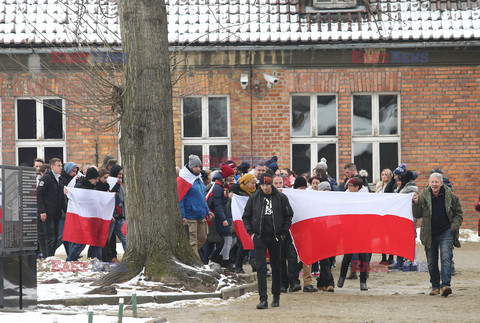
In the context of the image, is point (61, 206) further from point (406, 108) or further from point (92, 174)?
point (406, 108)

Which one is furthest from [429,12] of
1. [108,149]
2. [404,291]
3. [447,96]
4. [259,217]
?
[259,217]

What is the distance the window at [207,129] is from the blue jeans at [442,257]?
9685 mm

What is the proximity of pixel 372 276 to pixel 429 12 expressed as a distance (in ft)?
29.0

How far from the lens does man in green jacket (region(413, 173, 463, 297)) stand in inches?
506

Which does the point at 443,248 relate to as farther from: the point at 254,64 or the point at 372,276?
the point at 254,64

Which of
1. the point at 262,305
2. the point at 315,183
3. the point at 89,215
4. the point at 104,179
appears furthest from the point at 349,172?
the point at 262,305

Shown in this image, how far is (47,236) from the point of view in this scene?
53.5 ft

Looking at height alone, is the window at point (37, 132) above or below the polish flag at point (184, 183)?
above

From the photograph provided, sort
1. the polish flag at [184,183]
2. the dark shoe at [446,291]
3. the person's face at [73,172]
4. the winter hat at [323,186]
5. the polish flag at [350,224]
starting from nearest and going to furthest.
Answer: the dark shoe at [446,291], the polish flag at [350,224], the polish flag at [184,183], the winter hat at [323,186], the person's face at [73,172]

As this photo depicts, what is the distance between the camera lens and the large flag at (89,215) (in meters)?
15.9

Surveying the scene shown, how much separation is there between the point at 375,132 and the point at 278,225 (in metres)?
10.7

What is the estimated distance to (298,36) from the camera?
2161 centimetres

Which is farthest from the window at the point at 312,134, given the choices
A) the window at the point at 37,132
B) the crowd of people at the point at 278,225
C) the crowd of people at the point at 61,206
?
the crowd of people at the point at 61,206

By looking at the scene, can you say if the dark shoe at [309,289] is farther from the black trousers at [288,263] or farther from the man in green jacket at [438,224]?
the man in green jacket at [438,224]
